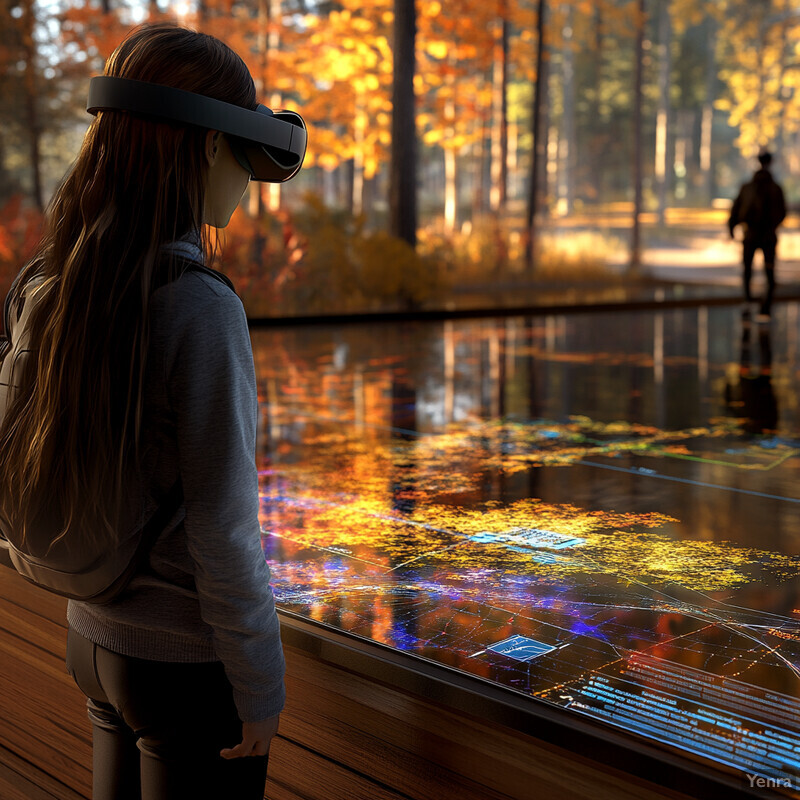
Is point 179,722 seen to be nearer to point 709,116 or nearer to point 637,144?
point 637,144

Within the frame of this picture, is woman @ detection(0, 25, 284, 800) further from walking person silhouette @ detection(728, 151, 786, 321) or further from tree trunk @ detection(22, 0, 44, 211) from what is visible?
tree trunk @ detection(22, 0, 44, 211)

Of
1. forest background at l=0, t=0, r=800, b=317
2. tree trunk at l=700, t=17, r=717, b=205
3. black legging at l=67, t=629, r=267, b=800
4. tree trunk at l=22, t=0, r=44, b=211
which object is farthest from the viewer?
tree trunk at l=700, t=17, r=717, b=205

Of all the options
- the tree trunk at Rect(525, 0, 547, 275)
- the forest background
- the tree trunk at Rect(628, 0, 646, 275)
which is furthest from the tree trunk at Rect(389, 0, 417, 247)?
the tree trunk at Rect(628, 0, 646, 275)

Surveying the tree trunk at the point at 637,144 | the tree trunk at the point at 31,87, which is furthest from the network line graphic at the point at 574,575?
the tree trunk at the point at 637,144

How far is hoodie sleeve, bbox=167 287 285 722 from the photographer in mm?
1366

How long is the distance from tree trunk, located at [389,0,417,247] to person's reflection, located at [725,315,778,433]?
582 centimetres

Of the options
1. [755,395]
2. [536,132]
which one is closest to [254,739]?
[755,395]

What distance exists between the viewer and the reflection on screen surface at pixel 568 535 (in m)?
2.11

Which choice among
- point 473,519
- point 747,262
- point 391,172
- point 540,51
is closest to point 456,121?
point 540,51

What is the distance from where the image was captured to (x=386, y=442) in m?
4.96

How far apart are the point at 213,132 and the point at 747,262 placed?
11.9 m

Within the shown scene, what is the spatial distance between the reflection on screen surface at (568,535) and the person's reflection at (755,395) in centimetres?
4

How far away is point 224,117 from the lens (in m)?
1.44

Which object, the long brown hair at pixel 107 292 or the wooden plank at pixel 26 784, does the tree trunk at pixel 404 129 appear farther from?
the long brown hair at pixel 107 292
